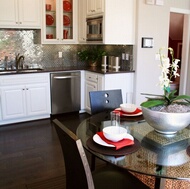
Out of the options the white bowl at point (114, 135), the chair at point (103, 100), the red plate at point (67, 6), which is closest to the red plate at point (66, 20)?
the red plate at point (67, 6)

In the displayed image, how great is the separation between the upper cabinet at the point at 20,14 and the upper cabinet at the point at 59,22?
0.15m

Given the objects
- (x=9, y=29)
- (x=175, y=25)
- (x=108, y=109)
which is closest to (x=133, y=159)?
(x=108, y=109)

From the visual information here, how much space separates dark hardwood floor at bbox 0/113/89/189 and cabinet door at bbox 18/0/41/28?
1.74 meters

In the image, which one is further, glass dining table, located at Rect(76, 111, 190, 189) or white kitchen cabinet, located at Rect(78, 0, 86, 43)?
white kitchen cabinet, located at Rect(78, 0, 86, 43)

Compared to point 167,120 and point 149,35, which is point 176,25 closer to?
point 149,35

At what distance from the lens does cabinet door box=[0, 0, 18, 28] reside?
413cm

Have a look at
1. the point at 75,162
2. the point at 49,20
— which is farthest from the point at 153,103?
the point at 49,20

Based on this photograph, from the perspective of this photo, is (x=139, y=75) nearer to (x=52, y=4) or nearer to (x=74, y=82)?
(x=74, y=82)

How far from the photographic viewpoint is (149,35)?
4.32 metres

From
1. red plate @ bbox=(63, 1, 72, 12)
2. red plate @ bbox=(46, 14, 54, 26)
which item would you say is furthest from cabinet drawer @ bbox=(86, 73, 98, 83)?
red plate @ bbox=(63, 1, 72, 12)

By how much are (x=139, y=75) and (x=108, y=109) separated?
183cm

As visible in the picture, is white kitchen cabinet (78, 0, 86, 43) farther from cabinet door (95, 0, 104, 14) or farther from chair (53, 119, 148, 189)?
chair (53, 119, 148, 189)

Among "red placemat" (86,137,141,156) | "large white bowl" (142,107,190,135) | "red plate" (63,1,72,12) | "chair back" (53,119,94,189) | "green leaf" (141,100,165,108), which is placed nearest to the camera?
"chair back" (53,119,94,189)

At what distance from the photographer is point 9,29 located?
4.51 metres
